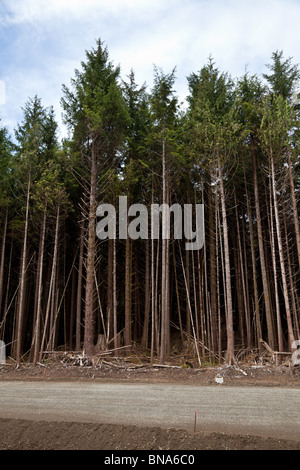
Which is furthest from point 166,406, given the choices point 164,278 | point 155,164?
point 155,164

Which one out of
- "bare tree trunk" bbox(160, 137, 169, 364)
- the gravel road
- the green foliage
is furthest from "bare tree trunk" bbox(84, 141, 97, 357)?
the green foliage

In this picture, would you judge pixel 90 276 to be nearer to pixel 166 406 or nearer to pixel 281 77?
pixel 166 406

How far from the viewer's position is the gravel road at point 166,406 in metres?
5.27

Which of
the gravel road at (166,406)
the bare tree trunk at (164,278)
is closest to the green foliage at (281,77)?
the bare tree trunk at (164,278)

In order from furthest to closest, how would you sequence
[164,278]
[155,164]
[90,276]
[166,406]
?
[155,164]
[164,278]
[90,276]
[166,406]

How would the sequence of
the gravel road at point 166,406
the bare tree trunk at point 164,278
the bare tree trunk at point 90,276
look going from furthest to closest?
1. the bare tree trunk at point 164,278
2. the bare tree trunk at point 90,276
3. the gravel road at point 166,406

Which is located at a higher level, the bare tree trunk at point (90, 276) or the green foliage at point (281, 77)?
the green foliage at point (281, 77)

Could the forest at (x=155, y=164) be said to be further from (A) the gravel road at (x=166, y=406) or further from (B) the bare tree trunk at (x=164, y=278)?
(A) the gravel road at (x=166, y=406)

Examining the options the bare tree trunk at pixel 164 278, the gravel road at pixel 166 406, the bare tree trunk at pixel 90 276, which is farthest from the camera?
the bare tree trunk at pixel 164 278

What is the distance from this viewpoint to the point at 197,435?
186 inches

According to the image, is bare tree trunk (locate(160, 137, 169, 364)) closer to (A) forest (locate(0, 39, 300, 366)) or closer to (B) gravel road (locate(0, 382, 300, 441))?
(A) forest (locate(0, 39, 300, 366))

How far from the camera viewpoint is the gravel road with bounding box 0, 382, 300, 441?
208 inches

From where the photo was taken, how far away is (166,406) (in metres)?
6.40
